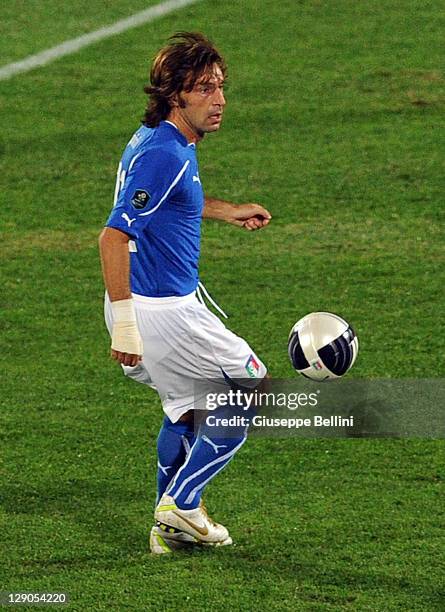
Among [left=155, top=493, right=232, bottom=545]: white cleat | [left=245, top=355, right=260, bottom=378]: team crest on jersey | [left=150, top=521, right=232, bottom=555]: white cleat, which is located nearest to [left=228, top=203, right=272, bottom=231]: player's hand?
[left=245, top=355, right=260, bottom=378]: team crest on jersey

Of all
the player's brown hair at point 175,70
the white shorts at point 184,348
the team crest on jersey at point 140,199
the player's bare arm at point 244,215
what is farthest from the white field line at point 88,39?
the team crest on jersey at point 140,199

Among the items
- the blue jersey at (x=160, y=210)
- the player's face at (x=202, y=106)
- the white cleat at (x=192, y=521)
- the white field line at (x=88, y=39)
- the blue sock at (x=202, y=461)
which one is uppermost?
the white field line at (x=88, y=39)

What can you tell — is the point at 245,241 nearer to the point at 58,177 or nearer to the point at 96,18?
the point at 58,177

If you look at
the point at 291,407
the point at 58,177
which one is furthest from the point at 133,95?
the point at 291,407

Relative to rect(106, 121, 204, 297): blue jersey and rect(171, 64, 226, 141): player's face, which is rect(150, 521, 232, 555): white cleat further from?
rect(171, 64, 226, 141): player's face

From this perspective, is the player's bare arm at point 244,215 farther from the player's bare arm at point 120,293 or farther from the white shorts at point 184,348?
the player's bare arm at point 120,293

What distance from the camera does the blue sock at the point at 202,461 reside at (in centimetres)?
678

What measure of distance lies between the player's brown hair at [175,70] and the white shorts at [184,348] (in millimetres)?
762

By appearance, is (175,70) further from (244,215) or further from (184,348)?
(184,348)

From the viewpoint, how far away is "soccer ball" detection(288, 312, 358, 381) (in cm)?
702

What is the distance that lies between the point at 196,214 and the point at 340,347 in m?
0.91

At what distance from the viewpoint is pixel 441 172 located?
41.8 ft

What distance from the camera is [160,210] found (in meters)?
6.55

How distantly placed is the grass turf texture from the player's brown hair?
1.88m
